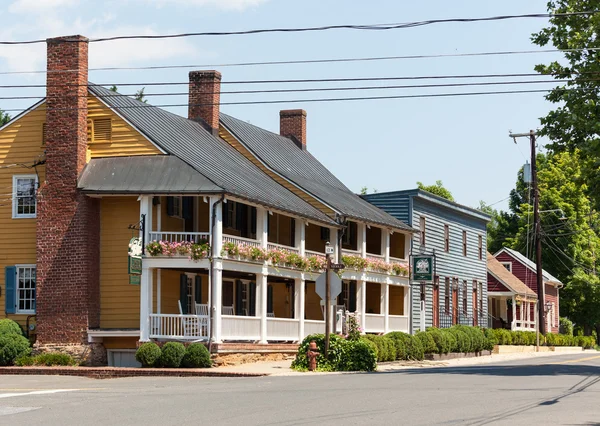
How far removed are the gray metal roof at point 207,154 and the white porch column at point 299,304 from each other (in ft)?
8.16

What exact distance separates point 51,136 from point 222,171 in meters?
5.99

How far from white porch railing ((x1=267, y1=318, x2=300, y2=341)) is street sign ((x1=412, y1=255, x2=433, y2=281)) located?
910cm

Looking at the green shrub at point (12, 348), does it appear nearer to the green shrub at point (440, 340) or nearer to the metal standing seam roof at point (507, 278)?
the green shrub at point (440, 340)

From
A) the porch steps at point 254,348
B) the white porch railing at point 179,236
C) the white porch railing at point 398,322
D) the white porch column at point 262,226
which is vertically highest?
the white porch column at point 262,226

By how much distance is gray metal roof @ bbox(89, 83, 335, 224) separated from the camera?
34.8 meters

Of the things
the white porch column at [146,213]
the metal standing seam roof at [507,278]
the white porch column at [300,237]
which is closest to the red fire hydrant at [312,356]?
the white porch column at [146,213]

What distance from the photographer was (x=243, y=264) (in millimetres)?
34562

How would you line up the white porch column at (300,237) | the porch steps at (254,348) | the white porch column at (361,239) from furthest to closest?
1. the white porch column at (361,239)
2. the white porch column at (300,237)
3. the porch steps at (254,348)

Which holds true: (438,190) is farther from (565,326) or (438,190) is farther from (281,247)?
(281,247)

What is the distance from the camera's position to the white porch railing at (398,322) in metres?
45.7

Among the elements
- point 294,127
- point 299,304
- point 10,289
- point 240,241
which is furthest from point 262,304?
point 294,127

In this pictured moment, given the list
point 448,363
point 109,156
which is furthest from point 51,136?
point 448,363

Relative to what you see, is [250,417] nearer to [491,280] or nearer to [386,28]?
[386,28]

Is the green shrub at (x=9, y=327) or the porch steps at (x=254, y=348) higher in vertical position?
the green shrub at (x=9, y=327)
